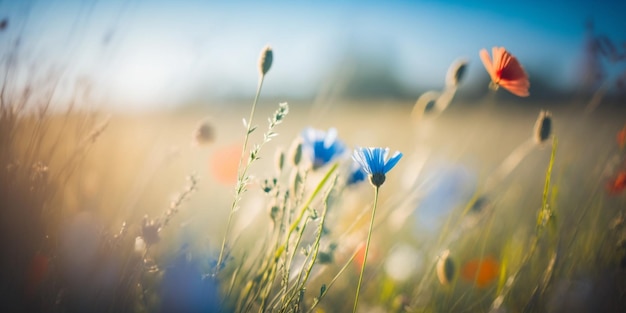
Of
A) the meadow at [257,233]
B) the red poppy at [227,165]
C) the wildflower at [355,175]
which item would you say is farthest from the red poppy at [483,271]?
the red poppy at [227,165]

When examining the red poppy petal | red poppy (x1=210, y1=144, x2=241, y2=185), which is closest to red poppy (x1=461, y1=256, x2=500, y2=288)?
the red poppy petal

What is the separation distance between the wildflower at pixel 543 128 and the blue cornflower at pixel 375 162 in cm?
68

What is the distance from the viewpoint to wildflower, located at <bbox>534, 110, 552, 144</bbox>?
4.32 ft

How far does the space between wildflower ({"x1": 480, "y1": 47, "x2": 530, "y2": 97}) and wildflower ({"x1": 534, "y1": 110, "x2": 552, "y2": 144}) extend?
19 cm

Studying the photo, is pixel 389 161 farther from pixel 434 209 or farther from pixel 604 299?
pixel 434 209

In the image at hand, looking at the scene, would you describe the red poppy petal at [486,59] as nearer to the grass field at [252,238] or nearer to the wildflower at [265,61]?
the grass field at [252,238]

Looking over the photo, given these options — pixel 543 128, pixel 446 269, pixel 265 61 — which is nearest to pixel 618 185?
pixel 543 128

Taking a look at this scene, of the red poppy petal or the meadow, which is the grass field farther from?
the red poppy petal

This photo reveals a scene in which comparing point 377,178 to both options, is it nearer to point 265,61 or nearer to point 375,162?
point 375,162

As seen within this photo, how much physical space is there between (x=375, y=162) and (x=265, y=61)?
1.25 ft

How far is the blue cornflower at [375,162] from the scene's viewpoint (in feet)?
3.00

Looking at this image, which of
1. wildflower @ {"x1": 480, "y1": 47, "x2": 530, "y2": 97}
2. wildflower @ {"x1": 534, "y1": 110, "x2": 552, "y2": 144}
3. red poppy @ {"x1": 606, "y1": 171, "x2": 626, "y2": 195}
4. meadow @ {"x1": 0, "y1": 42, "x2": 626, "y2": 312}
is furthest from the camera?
red poppy @ {"x1": 606, "y1": 171, "x2": 626, "y2": 195}

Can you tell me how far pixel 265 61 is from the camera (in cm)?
104

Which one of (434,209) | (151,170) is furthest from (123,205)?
(434,209)
